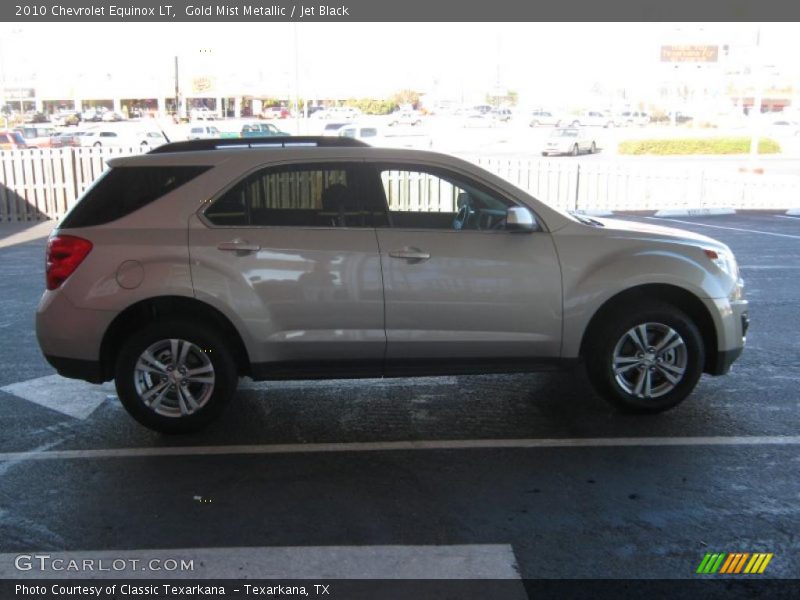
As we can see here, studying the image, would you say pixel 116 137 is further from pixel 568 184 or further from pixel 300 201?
pixel 300 201

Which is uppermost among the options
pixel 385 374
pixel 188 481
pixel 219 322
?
pixel 219 322

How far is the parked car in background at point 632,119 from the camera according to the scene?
216 feet

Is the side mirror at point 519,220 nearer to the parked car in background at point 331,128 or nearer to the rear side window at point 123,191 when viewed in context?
the rear side window at point 123,191

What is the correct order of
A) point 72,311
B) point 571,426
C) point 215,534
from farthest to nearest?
1. point 571,426
2. point 72,311
3. point 215,534

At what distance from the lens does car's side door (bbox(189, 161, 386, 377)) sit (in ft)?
16.3

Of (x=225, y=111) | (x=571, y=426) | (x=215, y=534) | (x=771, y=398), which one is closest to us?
(x=215, y=534)

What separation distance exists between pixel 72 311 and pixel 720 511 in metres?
4.00

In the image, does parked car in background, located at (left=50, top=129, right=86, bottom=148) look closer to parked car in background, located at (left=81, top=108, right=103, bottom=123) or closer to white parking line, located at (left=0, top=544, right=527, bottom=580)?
parked car in background, located at (left=81, top=108, right=103, bottom=123)

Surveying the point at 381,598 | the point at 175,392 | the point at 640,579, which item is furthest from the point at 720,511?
the point at 175,392

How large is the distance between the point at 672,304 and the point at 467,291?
4.95 feet

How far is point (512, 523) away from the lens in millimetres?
3928

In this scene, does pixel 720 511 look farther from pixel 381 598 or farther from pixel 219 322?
pixel 219 322

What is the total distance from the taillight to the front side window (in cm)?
200

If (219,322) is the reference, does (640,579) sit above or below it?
below
